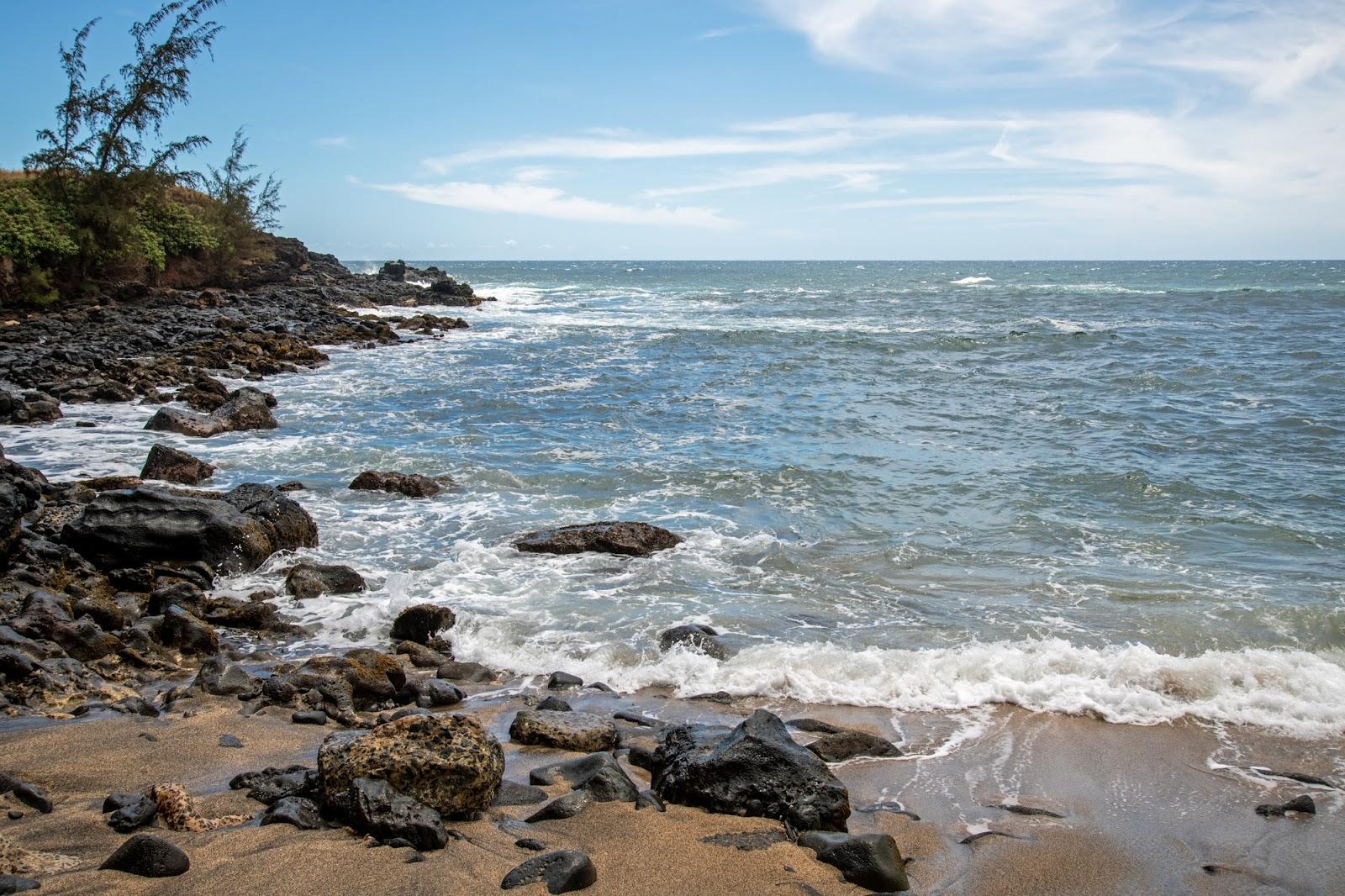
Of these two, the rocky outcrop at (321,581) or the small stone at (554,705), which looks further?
the rocky outcrop at (321,581)

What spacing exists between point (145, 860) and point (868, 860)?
113 inches

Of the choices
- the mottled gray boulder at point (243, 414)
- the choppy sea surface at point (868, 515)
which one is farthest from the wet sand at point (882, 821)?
the mottled gray boulder at point (243, 414)

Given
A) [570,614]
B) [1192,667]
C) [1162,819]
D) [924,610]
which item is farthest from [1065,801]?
[570,614]

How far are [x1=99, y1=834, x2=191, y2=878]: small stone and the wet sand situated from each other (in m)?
0.04

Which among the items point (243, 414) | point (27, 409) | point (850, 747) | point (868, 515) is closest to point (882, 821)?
point (850, 747)

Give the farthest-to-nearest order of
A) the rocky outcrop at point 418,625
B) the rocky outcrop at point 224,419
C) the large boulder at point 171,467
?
1. the rocky outcrop at point 224,419
2. the large boulder at point 171,467
3. the rocky outcrop at point 418,625

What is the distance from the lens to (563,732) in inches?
211

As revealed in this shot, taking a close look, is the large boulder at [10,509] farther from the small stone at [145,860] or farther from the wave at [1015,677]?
the small stone at [145,860]

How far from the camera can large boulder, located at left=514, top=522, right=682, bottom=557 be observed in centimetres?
965

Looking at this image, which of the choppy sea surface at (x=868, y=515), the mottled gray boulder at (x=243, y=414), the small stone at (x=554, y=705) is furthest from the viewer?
the mottled gray boulder at (x=243, y=414)

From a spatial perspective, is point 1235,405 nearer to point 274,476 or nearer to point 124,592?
point 274,476

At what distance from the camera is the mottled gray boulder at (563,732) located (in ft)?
17.4

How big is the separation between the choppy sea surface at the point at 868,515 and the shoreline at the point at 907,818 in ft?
1.69

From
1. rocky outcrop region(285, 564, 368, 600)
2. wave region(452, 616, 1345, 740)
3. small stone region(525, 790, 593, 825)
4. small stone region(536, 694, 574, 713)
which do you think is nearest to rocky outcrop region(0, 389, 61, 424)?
rocky outcrop region(285, 564, 368, 600)
